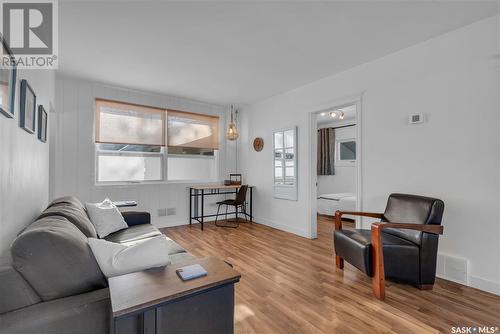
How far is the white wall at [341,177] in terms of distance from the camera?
256 inches

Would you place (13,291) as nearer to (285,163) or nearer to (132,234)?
(132,234)

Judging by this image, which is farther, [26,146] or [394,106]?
[394,106]

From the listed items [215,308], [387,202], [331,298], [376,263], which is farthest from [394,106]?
[215,308]

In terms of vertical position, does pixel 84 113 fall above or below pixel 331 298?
above

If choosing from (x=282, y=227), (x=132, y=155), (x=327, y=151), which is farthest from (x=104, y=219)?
(x=327, y=151)

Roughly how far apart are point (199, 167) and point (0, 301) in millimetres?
4263

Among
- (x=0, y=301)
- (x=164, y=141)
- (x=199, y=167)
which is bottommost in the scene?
(x=0, y=301)

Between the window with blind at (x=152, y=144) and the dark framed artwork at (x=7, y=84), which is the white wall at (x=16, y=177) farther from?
the window with blind at (x=152, y=144)

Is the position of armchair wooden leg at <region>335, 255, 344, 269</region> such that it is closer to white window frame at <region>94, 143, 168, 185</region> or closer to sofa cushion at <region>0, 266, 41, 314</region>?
sofa cushion at <region>0, 266, 41, 314</region>

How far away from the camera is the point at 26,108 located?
162 cm

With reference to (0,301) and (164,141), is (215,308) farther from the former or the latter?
(164,141)

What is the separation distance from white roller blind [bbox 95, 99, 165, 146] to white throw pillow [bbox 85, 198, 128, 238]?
186cm

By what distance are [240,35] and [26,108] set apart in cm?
195

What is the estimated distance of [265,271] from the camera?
103 inches
